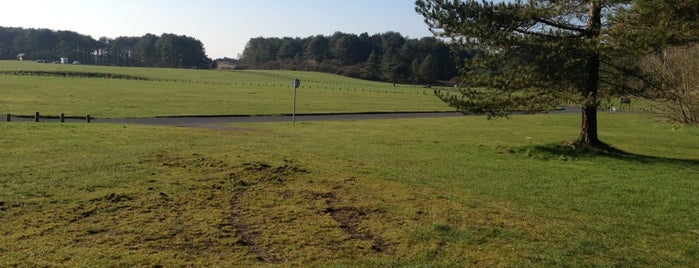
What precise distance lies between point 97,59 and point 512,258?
189 metres

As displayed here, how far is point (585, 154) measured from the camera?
1731 centimetres

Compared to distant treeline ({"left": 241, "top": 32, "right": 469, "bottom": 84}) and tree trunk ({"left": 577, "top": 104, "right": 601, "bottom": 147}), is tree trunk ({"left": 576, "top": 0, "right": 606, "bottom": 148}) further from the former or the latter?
distant treeline ({"left": 241, "top": 32, "right": 469, "bottom": 84})

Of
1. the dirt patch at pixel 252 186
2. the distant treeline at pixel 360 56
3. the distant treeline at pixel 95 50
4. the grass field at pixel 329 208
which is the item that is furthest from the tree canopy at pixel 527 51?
the distant treeline at pixel 95 50

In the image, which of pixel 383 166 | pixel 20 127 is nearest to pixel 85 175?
pixel 383 166

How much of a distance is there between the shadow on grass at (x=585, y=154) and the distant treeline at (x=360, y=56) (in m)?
105

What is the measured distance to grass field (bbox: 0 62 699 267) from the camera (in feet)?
20.4

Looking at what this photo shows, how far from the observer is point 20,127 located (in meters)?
19.4

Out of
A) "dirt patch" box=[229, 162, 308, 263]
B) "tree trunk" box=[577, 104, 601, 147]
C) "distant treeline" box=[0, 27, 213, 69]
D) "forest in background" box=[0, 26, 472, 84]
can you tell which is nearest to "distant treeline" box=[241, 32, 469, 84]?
"forest in background" box=[0, 26, 472, 84]

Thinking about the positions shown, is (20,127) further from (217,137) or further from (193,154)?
(193,154)

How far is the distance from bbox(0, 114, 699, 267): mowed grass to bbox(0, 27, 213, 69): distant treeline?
157 m

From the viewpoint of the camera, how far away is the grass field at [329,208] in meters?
6.21

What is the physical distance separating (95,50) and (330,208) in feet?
616

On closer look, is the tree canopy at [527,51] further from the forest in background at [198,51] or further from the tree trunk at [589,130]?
the forest in background at [198,51]

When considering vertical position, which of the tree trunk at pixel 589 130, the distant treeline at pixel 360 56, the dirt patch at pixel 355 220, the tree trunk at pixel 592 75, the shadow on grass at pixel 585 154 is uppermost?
the distant treeline at pixel 360 56
